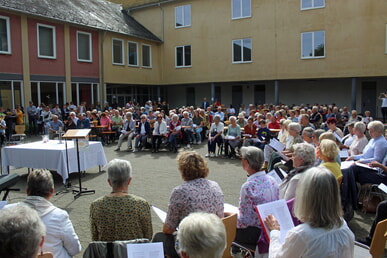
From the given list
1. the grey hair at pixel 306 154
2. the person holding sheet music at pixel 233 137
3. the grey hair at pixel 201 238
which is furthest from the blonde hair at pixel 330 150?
the person holding sheet music at pixel 233 137

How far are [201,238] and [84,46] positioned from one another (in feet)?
69.0

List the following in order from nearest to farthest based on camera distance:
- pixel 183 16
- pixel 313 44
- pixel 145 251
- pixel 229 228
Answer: pixel 145 251
pixel 229 228
pixel 313 44
pixel 183 16

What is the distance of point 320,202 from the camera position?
216 cm

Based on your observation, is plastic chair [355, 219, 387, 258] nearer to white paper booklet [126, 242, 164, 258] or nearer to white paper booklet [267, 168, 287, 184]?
white paper booklet [267, 168, 287, 184]

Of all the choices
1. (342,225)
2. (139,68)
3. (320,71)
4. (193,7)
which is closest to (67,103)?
(139,68)

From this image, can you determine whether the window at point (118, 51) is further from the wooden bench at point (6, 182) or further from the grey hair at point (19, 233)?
the grey hair at point (19, 233)

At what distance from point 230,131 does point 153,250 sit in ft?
27.3

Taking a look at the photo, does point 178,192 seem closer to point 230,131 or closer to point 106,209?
point 106,209

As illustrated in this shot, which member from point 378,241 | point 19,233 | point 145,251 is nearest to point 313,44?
point 378,241

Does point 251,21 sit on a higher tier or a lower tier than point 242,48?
higher

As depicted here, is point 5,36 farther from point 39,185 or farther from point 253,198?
point 253,198

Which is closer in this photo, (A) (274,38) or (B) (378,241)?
(B) (378,241)

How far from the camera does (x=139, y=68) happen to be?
2412 centimetres

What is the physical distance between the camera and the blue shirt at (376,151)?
555cm
